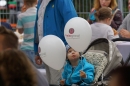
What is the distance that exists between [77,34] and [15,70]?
325 cm

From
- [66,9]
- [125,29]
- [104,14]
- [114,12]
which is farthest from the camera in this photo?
[114,12]

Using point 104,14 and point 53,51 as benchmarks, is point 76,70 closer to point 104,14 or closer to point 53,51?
point 53,51

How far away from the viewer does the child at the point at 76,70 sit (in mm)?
6586

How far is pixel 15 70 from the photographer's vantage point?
352 cm

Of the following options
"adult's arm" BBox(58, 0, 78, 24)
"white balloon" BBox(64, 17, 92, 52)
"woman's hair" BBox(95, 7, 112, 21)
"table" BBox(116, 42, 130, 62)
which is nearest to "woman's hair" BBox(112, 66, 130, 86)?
"white balloon" BBox(64, 17, 92, 52)

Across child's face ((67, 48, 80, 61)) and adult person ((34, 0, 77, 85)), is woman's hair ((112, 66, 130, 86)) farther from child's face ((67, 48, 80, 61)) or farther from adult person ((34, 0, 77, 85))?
adult person ((34, 0, 77, 85))

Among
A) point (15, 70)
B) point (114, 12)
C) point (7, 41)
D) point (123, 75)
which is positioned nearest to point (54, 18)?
point (114, 12)

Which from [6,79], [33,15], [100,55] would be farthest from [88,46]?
[6,79]

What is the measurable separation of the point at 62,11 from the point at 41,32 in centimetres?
47

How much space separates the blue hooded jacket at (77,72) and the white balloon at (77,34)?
0.62ft

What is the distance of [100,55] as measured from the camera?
22.7 feet

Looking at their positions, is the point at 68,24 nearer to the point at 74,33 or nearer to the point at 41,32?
the point at 74,33

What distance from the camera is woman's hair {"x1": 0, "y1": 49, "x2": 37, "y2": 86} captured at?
11.4 ft

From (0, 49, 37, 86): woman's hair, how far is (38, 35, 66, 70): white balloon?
10.3 ft
